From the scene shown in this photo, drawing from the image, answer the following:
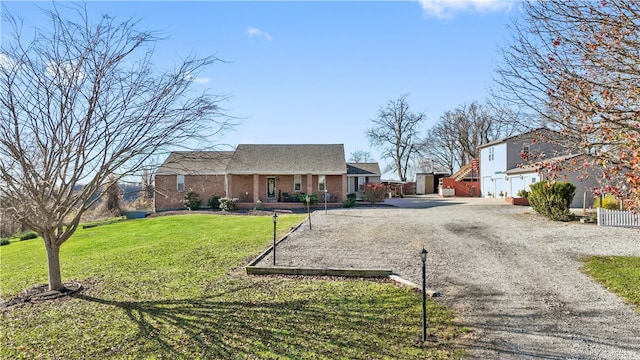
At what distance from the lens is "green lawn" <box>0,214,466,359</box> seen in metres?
5.27

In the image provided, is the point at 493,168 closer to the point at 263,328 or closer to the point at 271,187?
the point at 271,187

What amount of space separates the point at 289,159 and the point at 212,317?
80.1 ft

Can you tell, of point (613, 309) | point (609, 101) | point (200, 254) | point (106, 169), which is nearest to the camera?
point (609, 101)

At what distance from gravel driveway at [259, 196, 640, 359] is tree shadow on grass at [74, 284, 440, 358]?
4.50 ft

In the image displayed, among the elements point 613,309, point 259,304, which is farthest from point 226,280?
point 613,309

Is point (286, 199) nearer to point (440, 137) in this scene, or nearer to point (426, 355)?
point (426, 355)

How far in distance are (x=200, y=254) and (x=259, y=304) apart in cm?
549

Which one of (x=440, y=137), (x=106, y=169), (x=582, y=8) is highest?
(x=440, y=137)

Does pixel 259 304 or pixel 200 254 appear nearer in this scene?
pixel 259 304

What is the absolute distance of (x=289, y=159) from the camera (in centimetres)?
3048

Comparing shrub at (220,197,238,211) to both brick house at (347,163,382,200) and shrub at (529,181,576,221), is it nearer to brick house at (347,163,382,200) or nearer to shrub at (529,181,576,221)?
brick house at (347,163,382,200)

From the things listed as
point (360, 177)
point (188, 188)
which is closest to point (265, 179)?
point (188, 188)

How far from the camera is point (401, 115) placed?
51156mm

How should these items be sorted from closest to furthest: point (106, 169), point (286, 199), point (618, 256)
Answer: point (106, 169)
point (618, 256)
point (286, 199)
